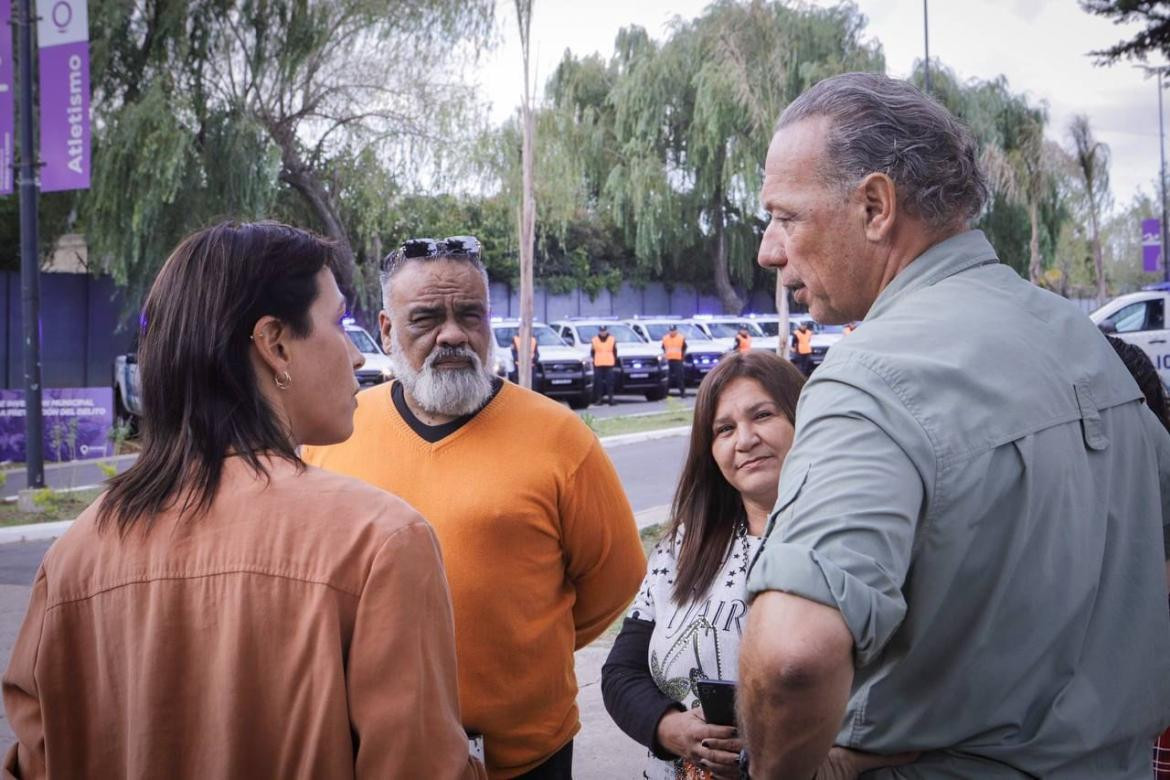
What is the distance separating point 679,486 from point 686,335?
28.3 meters

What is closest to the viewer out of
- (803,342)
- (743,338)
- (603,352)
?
(603,352)

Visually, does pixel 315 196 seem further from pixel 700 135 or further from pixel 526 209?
pixel 700 135

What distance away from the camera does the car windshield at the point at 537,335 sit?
26.7m

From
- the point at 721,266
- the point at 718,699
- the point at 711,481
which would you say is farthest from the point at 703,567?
the point at 721,266

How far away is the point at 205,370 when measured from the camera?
1.92 m

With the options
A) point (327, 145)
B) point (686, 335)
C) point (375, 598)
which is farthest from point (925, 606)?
point (686, 335)

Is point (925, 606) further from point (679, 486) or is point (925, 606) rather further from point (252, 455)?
point (679, 486)

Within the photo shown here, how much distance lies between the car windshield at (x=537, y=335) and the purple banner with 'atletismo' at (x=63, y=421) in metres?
11.6

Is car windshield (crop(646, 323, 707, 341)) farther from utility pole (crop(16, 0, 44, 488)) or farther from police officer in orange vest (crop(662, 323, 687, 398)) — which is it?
utility pole (crop(16, 0, 44, 488))

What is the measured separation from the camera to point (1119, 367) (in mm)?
1852

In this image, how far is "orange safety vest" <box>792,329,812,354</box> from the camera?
92.8ft

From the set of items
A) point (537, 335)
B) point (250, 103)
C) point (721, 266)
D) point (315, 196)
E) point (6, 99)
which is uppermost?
point (250, 103)

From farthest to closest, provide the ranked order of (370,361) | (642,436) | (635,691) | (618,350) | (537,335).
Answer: (618,350)
(537,335)
(370,361)
(642,436)
(635,691)

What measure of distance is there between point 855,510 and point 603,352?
2524 cm
